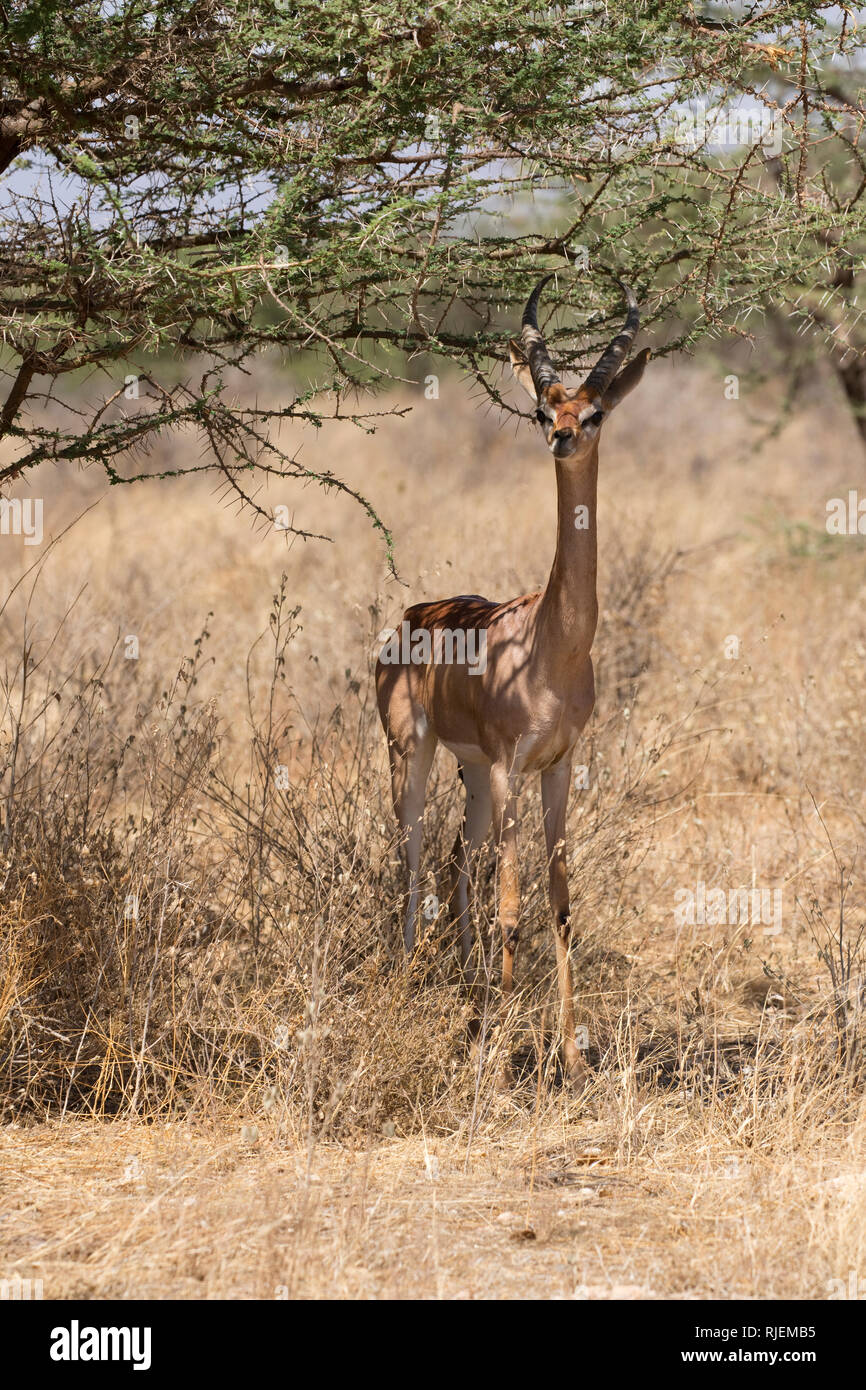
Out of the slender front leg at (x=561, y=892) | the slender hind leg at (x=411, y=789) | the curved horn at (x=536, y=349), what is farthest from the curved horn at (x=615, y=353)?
the slender hind leg at (x=411, y=789)

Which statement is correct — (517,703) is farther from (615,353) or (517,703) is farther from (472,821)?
(615,353)

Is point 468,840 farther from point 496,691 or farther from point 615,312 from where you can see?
point 615,312

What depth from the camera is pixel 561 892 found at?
5715 mm

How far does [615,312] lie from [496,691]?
1644 mm

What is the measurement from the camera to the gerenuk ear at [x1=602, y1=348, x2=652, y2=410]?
5.17 m

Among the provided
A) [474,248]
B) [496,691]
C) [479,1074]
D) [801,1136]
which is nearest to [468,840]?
[496,691]

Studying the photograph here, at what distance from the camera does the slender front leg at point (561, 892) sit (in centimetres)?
548

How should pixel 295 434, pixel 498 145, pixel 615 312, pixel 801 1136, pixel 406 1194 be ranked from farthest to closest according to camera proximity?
pixel 295 434 → pixel 615 312 → pixel 498 145 → pixel 801 1136 → pixel 406 1194

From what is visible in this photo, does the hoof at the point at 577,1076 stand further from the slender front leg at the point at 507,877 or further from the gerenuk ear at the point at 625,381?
the gerenuk ear at the point at 625,381

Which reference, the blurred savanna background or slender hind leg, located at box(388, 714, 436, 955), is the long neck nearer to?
the blurred savanna background

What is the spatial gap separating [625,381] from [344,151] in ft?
4.32

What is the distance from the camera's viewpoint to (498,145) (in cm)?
512

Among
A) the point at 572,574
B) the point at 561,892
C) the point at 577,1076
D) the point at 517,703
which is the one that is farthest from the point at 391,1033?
the point at 572,574

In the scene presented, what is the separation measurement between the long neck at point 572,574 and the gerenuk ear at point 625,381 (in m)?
0.20
